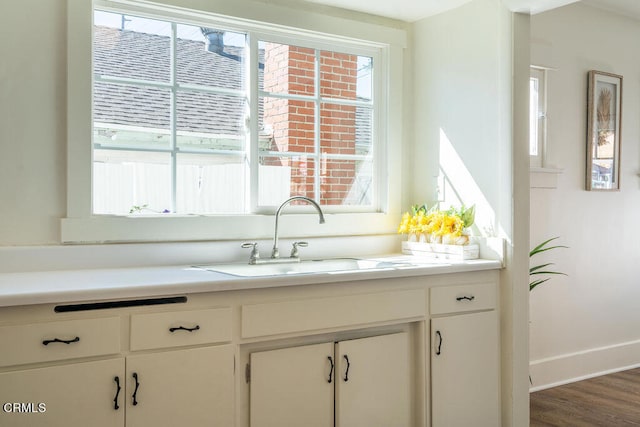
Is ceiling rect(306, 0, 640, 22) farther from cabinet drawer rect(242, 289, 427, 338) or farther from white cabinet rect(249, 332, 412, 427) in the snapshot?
white cabinet rect(249, 332, 412, 427)

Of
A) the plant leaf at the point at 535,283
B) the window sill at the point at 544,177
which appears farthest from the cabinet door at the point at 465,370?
the window sill at the point at 544,177

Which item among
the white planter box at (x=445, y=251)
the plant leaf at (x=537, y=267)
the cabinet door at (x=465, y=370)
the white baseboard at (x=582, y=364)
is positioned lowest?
the white baseboard at (x=582, y=364)

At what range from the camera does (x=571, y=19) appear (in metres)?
3.96

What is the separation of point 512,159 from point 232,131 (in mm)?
1395

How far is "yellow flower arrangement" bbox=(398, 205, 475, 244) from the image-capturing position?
10.0 feet

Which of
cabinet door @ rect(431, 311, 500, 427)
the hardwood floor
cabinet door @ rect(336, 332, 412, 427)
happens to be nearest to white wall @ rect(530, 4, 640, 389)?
the hardwood floor

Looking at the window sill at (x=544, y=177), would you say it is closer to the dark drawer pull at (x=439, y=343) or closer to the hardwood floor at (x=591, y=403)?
the hardwood floor at (x=591, y=403)

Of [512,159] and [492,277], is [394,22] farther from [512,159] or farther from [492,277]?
[492,277]

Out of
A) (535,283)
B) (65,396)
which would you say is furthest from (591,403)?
(65,396)

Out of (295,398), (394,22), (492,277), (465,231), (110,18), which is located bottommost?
(295,398)

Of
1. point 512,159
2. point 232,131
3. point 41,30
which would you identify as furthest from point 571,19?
point 41,30

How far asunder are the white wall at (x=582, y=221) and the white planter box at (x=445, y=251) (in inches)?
38.2

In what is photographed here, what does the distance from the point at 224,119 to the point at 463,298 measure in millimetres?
1469

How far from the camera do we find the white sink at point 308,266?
9.02ft
